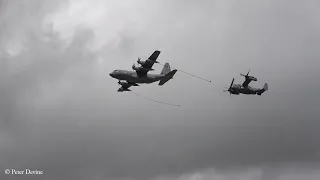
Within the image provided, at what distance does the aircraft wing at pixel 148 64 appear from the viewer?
407 feet

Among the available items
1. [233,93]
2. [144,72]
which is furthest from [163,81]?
[233,93]

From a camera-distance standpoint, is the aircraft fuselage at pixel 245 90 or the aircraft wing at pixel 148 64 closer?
the aircraft wing at pixel 148 64

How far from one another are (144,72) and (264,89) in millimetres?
34906

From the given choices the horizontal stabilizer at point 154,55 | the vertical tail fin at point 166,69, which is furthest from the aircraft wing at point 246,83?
the horizontal stabilizer at point 154,55

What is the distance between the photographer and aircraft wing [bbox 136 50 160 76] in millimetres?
124125

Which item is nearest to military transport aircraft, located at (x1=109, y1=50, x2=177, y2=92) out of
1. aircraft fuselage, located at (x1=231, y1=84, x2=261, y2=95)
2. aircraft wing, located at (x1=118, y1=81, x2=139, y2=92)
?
aircraft wing, located at (x1=118, y1=81, x2=139, y2=92)

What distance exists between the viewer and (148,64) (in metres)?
126

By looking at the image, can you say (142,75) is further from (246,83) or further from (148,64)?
(246,83)

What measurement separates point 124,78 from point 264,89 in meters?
38.1

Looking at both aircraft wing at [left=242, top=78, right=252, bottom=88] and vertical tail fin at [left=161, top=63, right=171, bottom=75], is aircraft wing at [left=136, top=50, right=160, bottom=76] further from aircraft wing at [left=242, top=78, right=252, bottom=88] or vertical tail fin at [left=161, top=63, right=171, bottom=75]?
aircraft wing at [left=242, top=78, right=252, bottom=88]

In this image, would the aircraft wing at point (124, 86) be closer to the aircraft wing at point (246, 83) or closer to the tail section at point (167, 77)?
the tail section at point (167, 77)

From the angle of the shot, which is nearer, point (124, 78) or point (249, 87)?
point (124, 78)

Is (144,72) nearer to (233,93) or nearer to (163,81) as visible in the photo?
(163,81)

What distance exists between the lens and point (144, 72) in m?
128
